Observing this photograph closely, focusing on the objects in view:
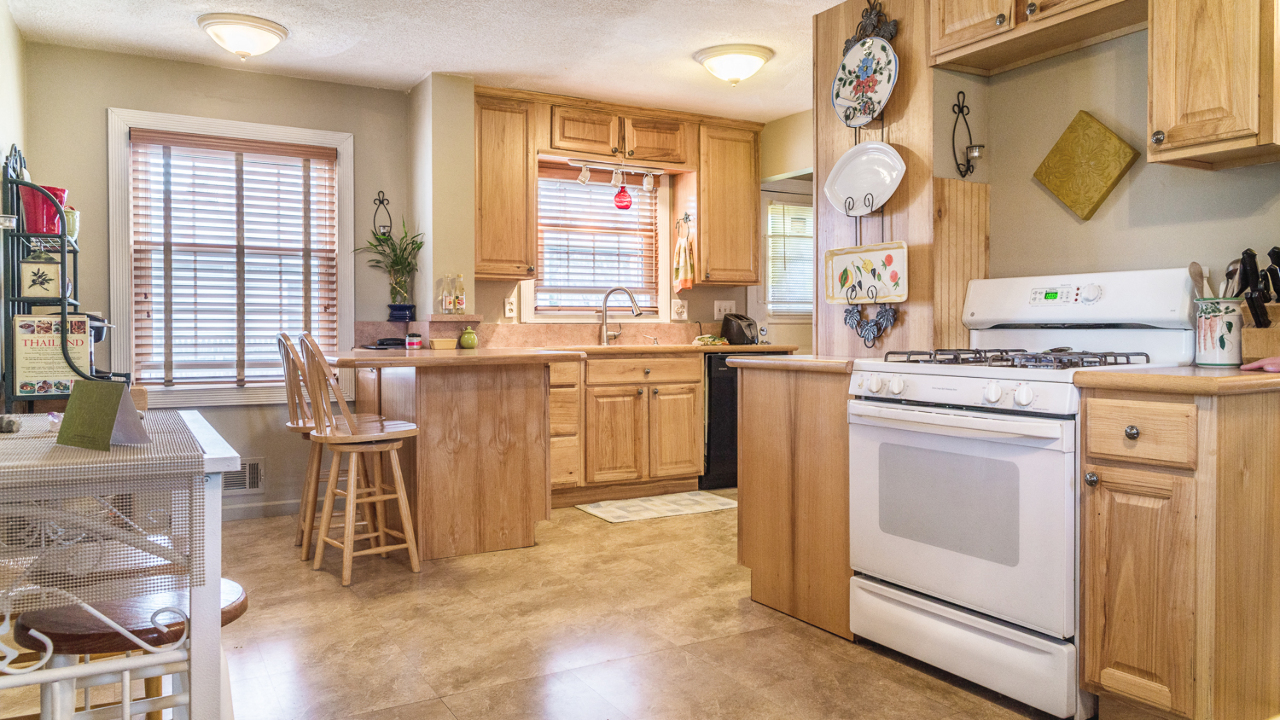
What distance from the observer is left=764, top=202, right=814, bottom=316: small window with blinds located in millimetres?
5883

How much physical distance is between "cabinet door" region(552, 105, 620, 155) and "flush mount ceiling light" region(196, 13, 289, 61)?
1.60 meters

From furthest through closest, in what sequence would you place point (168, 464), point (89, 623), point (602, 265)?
point (602, 265) → point (89, 623) → point (168, 464)

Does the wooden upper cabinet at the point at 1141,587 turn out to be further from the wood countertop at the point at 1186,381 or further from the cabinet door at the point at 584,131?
the cabinet door at the point at 584,131

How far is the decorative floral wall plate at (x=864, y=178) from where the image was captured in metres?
2.82

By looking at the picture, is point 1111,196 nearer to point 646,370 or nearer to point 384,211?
point 646,370

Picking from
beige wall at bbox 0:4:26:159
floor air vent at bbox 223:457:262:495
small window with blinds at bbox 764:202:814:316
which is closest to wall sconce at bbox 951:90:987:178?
small window with blinds at bbox 764:202:814:316

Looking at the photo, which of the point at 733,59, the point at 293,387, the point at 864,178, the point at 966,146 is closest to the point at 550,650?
the point at 293,387

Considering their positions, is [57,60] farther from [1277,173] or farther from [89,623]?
[1277,173]

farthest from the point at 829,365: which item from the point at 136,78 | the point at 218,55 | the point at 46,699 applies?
the point at 136,78

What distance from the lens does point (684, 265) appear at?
5406 mm

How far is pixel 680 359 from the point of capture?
491cm

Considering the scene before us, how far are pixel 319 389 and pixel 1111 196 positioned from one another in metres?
2.81

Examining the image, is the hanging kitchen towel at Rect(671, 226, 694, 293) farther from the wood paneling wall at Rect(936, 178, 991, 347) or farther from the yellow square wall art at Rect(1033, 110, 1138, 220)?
the yellow square wall art at Rect(1033, 110, 1138, 220)

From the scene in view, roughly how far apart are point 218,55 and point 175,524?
3.67m
